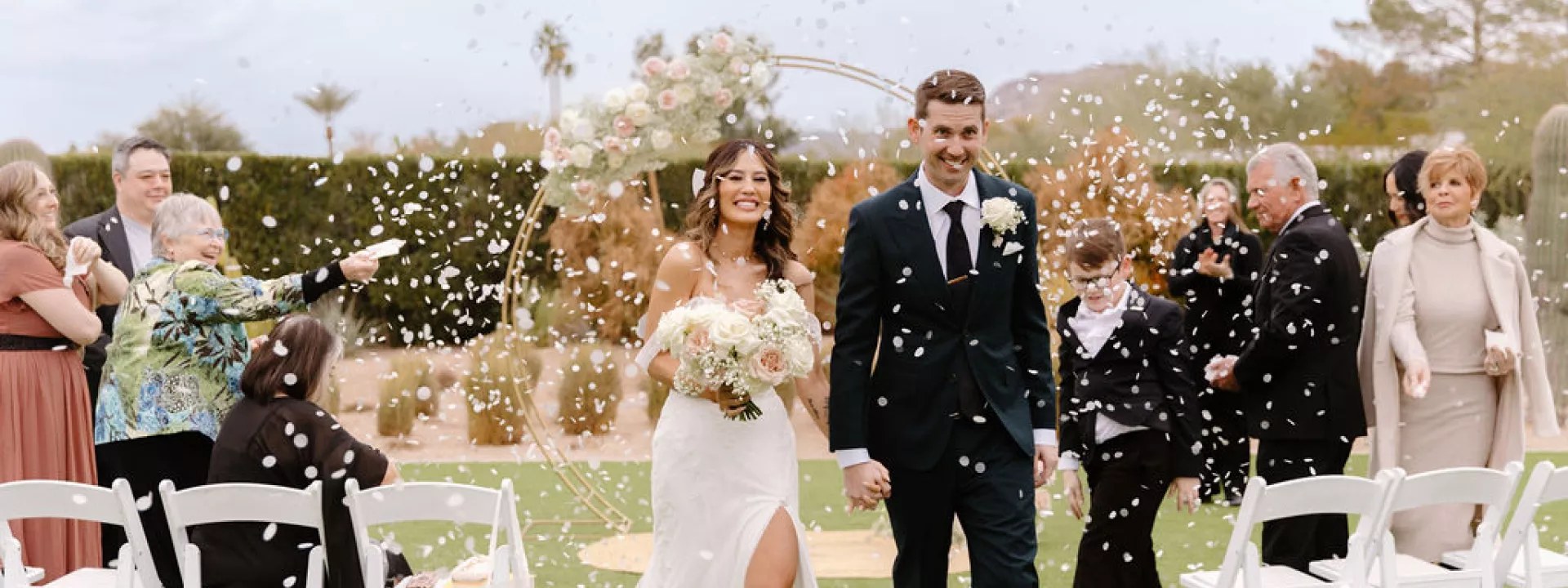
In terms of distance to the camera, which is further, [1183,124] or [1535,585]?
[1183,124]

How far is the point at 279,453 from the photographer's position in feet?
14.2

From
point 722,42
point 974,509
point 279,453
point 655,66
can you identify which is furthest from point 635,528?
point 974,509

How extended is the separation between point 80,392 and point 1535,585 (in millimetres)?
4856

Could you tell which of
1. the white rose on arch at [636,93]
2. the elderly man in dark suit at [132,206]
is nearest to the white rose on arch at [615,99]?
the white rose on arch at [636,93]

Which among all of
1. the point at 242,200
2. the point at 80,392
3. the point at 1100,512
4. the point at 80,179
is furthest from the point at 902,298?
the point at 80,179

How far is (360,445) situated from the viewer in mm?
4352

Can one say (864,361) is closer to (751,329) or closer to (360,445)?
(751,329)

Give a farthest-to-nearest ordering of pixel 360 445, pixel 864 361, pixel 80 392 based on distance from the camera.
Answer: pixel 80 392 < pixel 360 445 < pixel 864 361

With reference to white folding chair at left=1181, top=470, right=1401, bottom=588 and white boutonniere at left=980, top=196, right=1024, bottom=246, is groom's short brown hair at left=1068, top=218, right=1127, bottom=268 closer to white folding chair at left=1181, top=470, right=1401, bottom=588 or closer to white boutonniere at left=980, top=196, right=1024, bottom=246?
white boutonniere at left=980, top=196, right=1024, bottom=246

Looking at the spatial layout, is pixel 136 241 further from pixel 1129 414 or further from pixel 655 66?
pixel 1129 414

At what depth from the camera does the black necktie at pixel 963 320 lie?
4008 mm

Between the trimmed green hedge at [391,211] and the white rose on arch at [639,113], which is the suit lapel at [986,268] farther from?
the trimmed green hedge at [391,211]

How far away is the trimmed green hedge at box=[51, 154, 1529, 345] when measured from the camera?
13609mm

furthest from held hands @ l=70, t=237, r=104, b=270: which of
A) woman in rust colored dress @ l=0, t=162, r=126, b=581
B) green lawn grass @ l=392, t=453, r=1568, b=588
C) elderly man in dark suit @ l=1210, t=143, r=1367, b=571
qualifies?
elderly man in dark suit @ l=1210, t=143, r=1367, b=571
